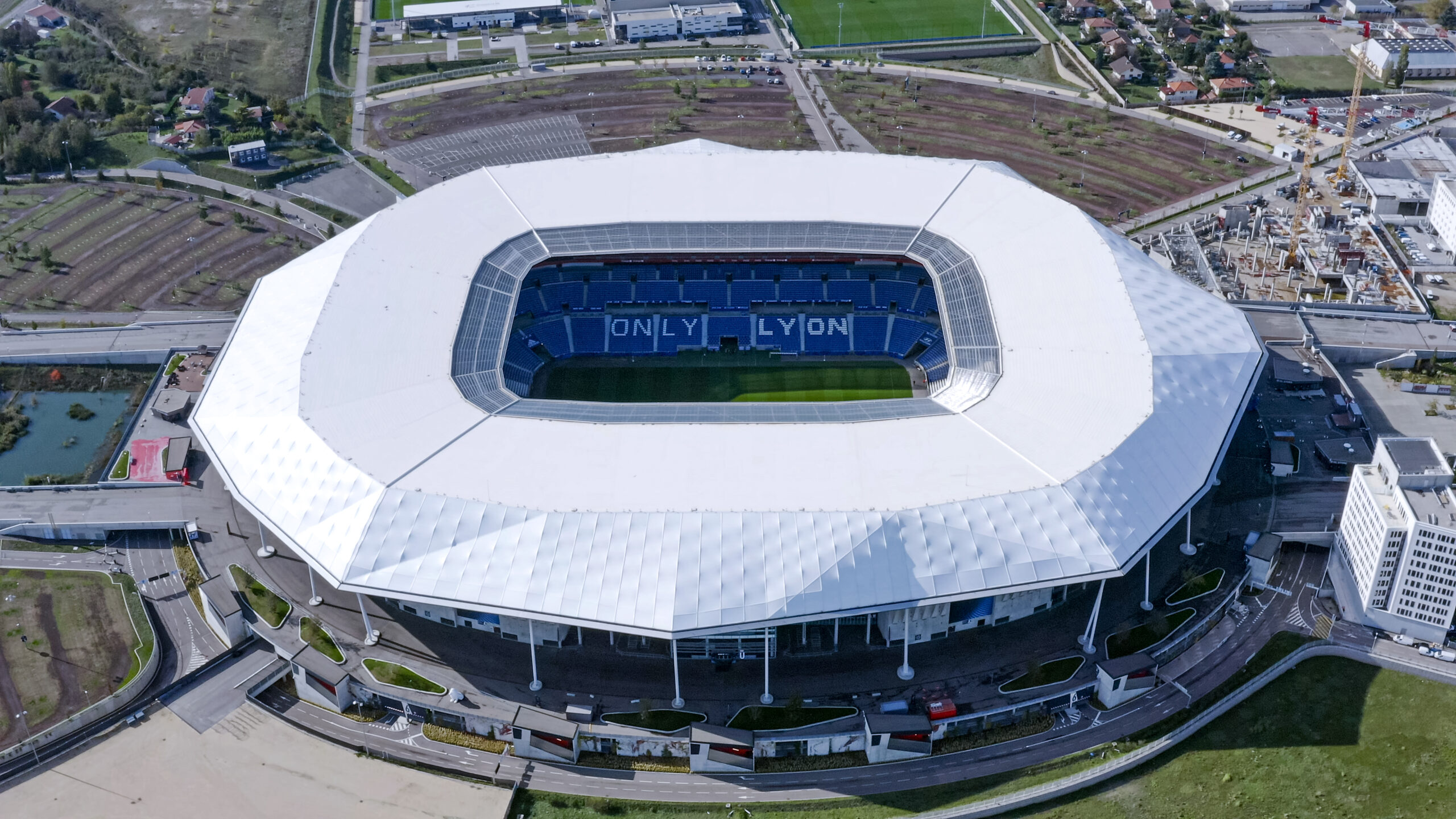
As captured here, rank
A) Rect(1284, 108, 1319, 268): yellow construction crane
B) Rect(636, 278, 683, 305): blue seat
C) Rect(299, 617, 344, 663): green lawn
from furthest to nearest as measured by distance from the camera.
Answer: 1. Rect(1284, 108, 1319, 268): yellow construction crane
2. Rect(636, 278, 683, 305): blue seat
3. Rect(299, 617, 344, 663): green lawn

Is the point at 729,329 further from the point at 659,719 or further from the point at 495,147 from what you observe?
the point at 495,147

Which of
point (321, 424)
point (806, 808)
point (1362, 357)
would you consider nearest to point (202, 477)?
point (321, 424)

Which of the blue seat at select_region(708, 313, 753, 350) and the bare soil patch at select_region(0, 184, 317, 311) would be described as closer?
the blue seat at select_region(708, 313, 753, 350)

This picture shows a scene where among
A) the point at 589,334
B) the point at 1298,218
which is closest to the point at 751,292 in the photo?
the point at 589,334

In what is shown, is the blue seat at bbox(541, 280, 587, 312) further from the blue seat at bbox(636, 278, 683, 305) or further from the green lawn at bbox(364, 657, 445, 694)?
the green lawn at bbox(364, 657, 445, 694)

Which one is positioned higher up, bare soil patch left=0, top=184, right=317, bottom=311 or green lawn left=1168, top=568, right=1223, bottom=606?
bare soil patch left=0, top=184, right=317, bottom=311

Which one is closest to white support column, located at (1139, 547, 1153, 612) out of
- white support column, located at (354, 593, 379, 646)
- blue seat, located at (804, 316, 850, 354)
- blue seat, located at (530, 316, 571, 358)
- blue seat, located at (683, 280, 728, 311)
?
blue seat, located at (804, 316, 850, 354)
